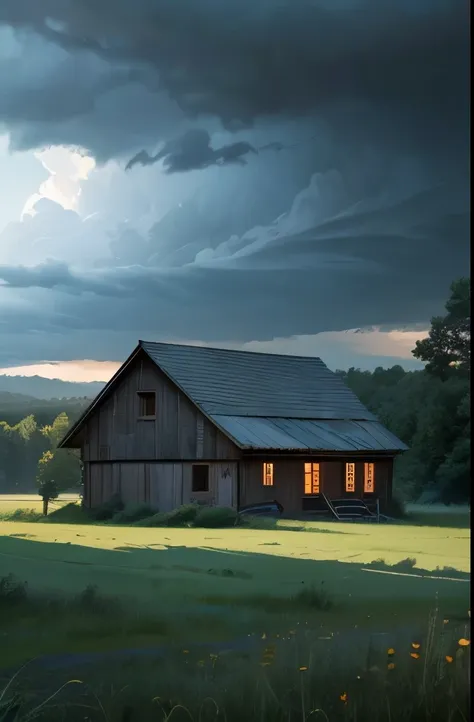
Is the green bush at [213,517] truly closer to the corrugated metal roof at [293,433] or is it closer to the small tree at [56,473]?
the small tree at [56,473]

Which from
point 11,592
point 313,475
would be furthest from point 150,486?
point 11,592

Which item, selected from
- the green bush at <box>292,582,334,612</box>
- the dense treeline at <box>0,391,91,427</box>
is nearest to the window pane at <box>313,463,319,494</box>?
the dense treeline at <box>0,391,91,427</box>

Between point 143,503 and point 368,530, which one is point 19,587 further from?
point 368,530

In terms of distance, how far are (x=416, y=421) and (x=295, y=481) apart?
71.9 inches

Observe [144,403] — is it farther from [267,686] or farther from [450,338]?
[267,686]

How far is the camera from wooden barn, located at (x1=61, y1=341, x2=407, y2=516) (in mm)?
5922

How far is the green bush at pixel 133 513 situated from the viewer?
19.3ft

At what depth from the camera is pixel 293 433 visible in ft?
23.9

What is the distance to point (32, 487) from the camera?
5.30 m

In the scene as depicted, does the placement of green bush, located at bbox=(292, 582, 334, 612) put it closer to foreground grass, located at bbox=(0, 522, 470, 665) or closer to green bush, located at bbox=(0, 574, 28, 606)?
foreground grass, located at bbox=(0, 522, 470, 665)

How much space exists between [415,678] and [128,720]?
1050 mm

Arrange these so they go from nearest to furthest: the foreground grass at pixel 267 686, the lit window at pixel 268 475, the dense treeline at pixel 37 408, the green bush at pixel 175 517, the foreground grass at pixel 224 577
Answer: the foreground grass at pixel 267 686 < the foreground grass at pixel 224 577 < the dense treeline at pixel 37 408 < the green bush at pixel 175 517 < the lit window at pixel 268 475

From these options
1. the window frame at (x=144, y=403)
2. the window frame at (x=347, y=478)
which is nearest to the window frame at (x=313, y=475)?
the window frame at (x=347, y=478)

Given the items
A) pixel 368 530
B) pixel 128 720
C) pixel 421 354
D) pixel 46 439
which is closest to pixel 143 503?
pixel 46 439
